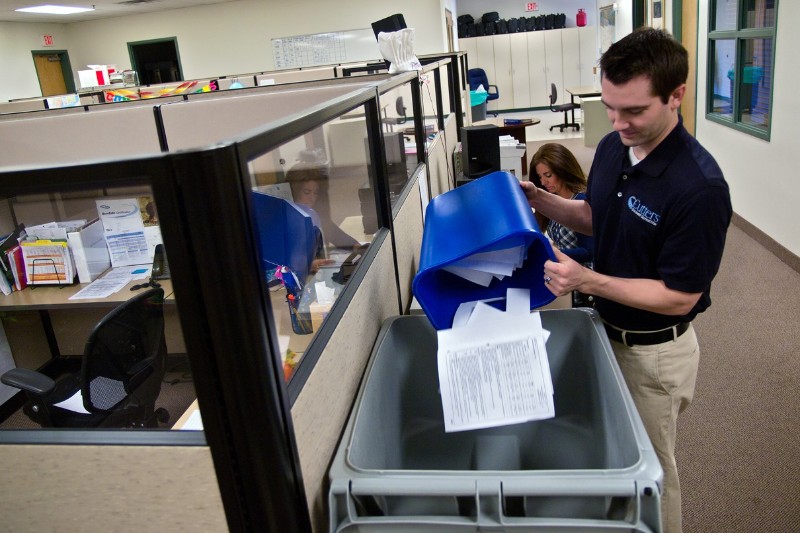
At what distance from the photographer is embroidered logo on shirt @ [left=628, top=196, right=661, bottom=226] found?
4.00 ft

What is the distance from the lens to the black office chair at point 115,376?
6.66 feet

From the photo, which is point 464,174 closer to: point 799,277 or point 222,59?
point 799,277

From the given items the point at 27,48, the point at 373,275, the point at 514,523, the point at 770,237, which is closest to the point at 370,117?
the point at 373,275

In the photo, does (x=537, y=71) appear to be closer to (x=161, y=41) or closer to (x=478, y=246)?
(x=161, y=41)

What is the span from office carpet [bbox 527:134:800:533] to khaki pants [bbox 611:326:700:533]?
0.47 metres

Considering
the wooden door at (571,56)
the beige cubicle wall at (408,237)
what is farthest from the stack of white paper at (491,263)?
the wooden door at (571,56)

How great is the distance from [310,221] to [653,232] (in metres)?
1.07

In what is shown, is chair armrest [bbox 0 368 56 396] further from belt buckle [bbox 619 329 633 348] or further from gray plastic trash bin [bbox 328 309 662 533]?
belt buckle [bbox 619 329 633 348]

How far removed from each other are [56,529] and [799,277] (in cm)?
378

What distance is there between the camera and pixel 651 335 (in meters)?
1.37

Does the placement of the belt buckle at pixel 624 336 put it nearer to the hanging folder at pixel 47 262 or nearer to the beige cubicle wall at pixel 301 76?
the hanging folder at pixel 47 262

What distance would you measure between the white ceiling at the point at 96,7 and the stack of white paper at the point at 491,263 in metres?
8.93

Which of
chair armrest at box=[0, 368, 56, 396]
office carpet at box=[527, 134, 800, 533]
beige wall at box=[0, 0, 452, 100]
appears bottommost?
office carpet at box=[527, 134, 800, 533]

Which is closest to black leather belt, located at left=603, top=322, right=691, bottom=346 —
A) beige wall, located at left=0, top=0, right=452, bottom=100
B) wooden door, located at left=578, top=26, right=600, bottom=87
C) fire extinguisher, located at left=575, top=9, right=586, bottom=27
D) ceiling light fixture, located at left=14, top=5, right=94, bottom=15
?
beige wall, located at left=0, top=0, right=452, bottom=100
